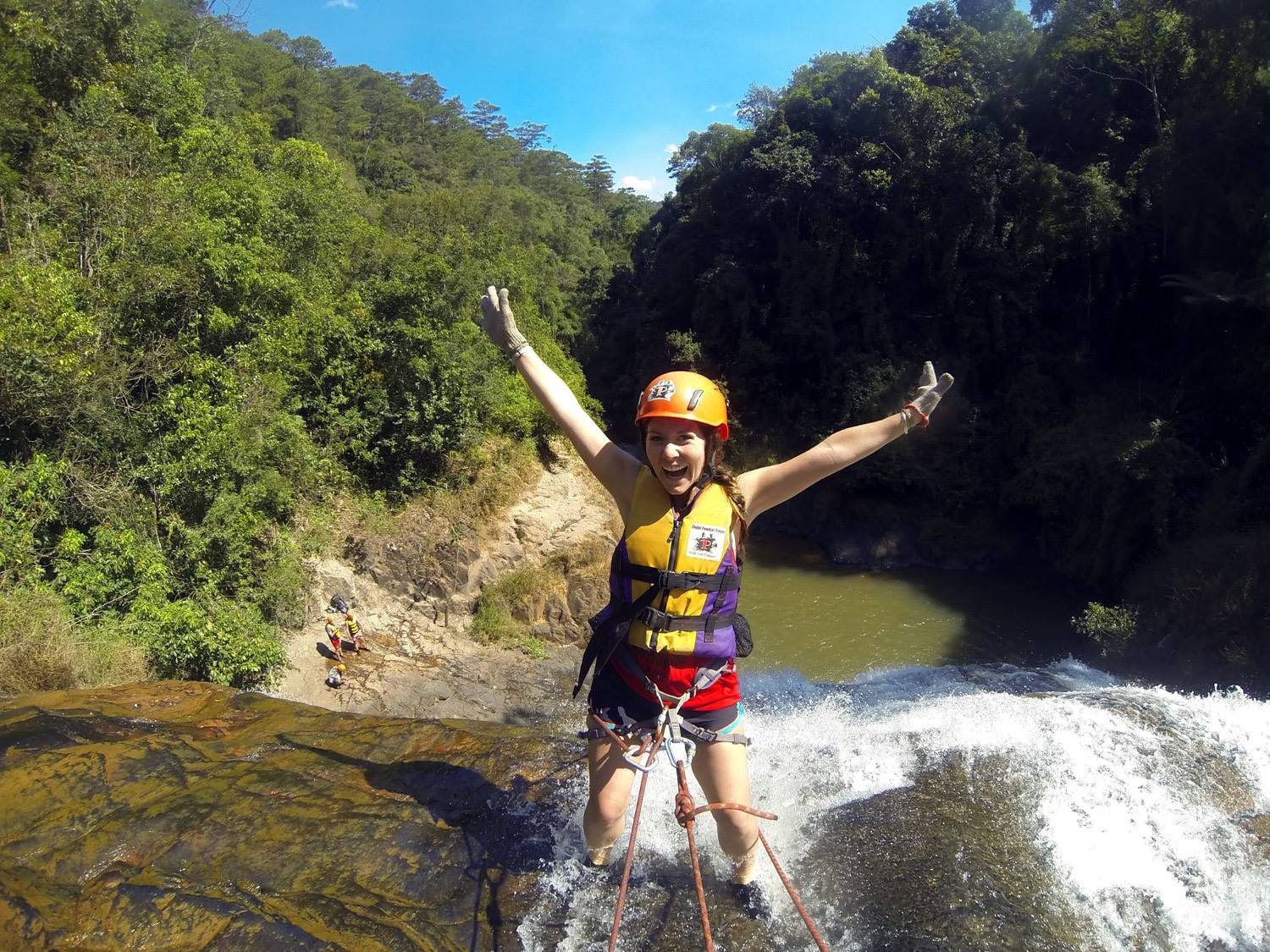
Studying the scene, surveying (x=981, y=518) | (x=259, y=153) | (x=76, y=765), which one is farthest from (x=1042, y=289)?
(x=76, y=765)

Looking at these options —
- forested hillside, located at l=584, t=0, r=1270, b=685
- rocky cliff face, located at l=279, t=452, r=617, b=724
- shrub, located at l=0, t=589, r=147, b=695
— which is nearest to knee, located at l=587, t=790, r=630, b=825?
shrub, located at l=0, t=589, r=147, b=695

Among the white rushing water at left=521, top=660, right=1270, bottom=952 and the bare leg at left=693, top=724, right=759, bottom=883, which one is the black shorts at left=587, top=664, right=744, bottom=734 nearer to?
the bare leg at left=693, top=724, right=759, bottom=883

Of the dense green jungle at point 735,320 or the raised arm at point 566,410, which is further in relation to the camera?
the dense green jungle at point 735,320

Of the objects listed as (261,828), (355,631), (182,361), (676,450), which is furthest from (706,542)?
(182,361)

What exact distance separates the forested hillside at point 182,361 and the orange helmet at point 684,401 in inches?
196

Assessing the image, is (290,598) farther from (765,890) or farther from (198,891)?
(765,890)

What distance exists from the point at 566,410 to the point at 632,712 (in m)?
1.28

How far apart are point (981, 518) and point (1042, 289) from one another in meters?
6.53

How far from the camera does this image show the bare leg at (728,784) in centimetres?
307

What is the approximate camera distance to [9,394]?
23.9 ft

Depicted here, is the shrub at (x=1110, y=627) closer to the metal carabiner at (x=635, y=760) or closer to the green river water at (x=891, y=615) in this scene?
the green river water at (x=891, y=615)

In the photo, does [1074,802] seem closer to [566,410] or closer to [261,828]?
[566,410]

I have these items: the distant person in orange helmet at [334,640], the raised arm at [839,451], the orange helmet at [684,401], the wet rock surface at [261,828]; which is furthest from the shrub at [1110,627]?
the orange helmet at [684,401]

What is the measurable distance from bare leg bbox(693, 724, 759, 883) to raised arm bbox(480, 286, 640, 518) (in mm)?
1054
